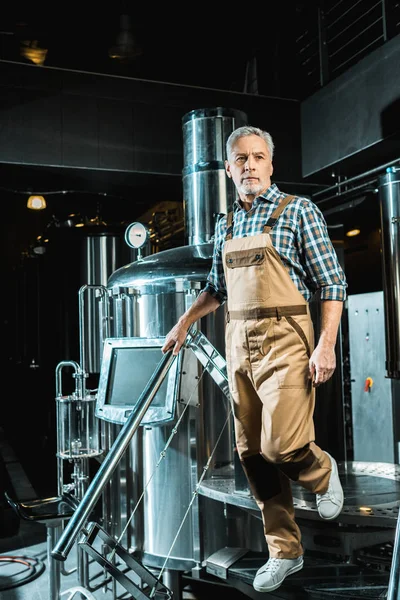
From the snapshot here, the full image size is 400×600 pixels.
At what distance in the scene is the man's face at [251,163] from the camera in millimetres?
2494

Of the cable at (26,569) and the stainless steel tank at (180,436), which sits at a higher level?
the stainless steel tank at (180,436)

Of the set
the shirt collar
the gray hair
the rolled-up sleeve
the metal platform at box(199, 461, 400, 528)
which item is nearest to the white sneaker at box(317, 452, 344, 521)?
the metal platform at box(199, 461, 400, 528)

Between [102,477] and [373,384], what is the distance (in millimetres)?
4930

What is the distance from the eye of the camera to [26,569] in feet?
15.0

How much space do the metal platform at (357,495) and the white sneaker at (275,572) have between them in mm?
402

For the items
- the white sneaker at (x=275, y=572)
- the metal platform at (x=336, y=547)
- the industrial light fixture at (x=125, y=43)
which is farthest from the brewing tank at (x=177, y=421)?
the industrial light fixture at (x=125, y=43)

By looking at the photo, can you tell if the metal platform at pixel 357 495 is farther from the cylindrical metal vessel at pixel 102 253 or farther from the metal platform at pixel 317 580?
the cylindrical metal vessel at pixel 102 253

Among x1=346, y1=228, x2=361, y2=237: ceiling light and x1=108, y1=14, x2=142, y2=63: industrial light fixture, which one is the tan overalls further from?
x1=108, y1=14, x2=142, y2=63: industrial light fixture

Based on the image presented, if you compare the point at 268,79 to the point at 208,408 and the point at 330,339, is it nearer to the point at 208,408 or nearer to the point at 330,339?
the point at 208,408

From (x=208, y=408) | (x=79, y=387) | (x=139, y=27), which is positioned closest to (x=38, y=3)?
(x=139, y=27)

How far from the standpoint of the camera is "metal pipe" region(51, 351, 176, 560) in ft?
8.18

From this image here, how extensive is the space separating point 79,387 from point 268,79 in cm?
463

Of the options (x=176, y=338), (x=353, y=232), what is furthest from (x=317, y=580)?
(x=353, y=232)

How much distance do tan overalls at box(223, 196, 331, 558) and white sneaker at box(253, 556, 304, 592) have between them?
28mm
